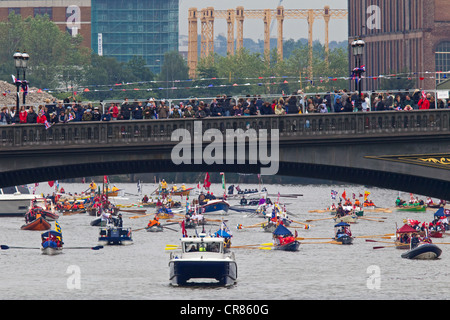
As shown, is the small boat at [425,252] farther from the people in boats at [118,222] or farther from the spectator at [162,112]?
the people in boats at [118,222]

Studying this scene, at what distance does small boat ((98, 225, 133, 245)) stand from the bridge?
143ft

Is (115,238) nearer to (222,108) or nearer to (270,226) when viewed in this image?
(270,226)

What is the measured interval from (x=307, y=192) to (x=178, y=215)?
4547 centimetres

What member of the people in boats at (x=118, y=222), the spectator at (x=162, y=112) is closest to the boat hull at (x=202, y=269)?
the spectator at (x=162, y=112)

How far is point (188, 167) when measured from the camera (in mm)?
64375

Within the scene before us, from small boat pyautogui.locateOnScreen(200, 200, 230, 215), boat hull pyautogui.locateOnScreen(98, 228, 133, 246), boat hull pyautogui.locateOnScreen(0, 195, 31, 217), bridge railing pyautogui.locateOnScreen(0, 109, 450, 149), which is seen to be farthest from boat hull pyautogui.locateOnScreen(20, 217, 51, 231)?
bridge railing pyautogui.locateOnScreen(0, 109, 450, 149)

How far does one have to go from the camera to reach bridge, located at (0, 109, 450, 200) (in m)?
62.3

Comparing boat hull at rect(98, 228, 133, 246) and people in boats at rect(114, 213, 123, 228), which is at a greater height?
people in boats at rect(114, 213, 123, 228)

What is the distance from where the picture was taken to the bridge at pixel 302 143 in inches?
2454

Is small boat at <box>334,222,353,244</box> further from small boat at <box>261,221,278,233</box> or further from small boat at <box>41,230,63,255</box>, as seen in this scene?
small boat at <box>41,230,63,255</box>

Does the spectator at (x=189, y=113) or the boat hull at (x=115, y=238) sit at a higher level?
the spectator at (x=189, y=113)
